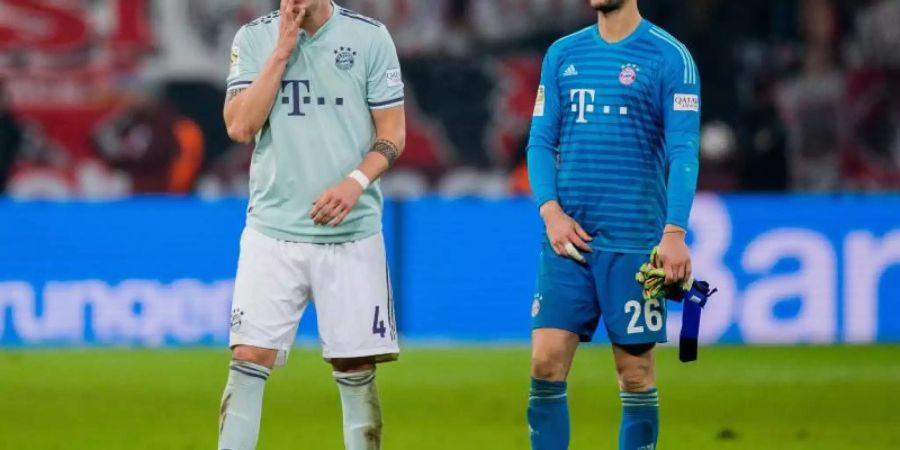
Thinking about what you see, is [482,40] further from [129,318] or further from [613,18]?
[613,18]

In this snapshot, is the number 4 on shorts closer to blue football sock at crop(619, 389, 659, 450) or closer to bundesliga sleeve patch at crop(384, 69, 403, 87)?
bundesliga sleeve patch at crop(384, 69, 403, 87)

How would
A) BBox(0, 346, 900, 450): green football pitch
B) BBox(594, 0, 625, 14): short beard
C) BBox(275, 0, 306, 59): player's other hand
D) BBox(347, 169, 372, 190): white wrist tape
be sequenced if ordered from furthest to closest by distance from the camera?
BBox(0, 346, 900, 450): green football pitch → BBox(594, 0, 625, 14): short beard → BBox(347, 169, 372, 190): white wrist tape → BBox(275, 0, 306, 59): player's other hand

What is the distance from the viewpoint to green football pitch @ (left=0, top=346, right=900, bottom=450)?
27.6 ft

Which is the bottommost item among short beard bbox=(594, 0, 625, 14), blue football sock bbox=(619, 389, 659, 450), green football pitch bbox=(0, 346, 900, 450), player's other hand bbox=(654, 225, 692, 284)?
green football pitch bbox=(0, 346, 900, 450)

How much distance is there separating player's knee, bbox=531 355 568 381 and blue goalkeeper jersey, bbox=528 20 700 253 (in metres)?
0.43

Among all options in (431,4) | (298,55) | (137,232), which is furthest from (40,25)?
(298,55)

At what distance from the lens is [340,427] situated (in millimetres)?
8773

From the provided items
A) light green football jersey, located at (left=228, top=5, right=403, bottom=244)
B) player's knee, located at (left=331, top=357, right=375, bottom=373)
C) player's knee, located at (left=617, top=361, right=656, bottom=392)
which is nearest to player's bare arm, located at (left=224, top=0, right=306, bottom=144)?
light green football jersey, located at (left=228, top=5, right=403, bottom=244)

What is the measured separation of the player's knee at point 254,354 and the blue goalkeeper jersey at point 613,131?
3.66ft

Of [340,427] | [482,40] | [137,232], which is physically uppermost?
[482,40]

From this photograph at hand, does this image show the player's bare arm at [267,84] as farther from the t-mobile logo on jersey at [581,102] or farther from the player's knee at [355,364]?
the t-mobile logo on jersey at [581,102]

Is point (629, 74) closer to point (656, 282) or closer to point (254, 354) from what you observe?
point (656, 282)

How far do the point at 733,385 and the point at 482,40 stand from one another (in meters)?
9.86

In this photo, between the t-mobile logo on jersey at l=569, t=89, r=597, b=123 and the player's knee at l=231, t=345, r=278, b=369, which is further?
the t-mobile logo on jersey at l=569, t=89, r=597, b=123
